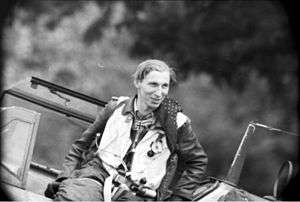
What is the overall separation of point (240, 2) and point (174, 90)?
12.9 inches

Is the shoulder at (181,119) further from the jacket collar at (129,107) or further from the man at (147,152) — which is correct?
the jacket collar at (129,107)

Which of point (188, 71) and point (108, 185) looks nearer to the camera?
point (108, 185)

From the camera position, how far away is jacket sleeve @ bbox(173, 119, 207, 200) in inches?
66.0

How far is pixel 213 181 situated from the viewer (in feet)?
5.67

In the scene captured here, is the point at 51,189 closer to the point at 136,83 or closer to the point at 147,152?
the point at 147,152

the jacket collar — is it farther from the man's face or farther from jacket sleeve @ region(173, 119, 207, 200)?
jacket sleeve @ region(173, 119, 207, 200)

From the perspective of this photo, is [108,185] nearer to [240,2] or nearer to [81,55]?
[81,55]

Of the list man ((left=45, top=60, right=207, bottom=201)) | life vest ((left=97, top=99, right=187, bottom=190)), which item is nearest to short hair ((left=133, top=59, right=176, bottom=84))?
man ((left=45, top=60, right=207, bottom=201))

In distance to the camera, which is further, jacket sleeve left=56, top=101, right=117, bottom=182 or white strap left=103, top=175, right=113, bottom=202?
jacket sleeve left=56, top=101, right=117, bottom=182

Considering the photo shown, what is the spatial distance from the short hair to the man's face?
1cm

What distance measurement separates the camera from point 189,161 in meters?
1.69

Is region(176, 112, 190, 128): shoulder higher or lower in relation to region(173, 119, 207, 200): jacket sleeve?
higher

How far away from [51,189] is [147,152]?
30 centimetres

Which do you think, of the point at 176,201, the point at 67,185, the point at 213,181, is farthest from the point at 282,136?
the point at 67,185
